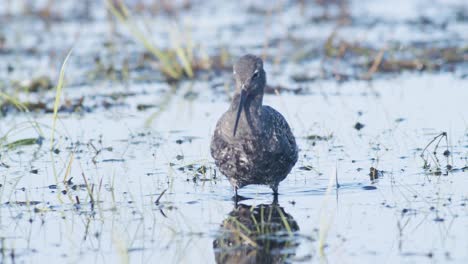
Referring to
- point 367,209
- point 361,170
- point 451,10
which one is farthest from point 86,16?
point 367,209

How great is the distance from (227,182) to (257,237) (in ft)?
5.59

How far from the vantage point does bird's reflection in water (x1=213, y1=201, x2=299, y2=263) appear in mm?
6211

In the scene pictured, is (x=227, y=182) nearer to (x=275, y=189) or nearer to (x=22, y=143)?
(x=275, y=189)

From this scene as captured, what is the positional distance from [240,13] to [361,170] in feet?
34.2

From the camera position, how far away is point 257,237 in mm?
6609

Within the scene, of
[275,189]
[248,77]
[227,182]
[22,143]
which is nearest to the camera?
[248,77]

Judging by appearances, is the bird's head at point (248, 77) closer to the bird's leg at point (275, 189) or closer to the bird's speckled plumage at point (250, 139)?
the bird's speckled plumage at point (250, 139)

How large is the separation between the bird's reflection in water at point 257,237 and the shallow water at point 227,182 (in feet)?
0.05

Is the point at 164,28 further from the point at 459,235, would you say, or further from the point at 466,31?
the point at 459,235

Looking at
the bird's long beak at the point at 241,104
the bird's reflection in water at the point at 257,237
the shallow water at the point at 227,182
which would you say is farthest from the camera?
the bird's long beak at the point at 241,104

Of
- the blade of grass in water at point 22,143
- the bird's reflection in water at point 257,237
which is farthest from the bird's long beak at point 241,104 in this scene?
the blade of grass in water at point 22,143

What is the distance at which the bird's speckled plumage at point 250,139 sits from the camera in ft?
24.1

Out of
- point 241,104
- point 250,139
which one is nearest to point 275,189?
point 250,139

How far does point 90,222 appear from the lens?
7.04 metres
